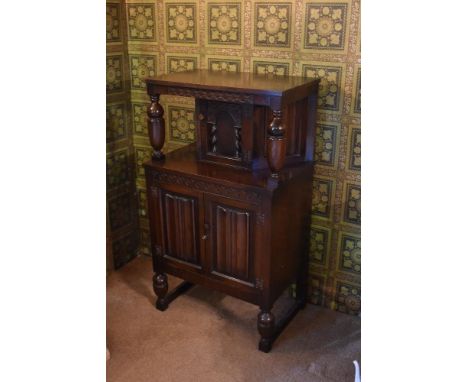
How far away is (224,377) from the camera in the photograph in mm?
1873

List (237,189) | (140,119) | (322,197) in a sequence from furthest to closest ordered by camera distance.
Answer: (140,119), (322,197), (237,189)

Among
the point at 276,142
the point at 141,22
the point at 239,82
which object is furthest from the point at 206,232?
the point at 141,22

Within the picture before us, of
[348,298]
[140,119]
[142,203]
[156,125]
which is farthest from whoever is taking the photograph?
[142,203]

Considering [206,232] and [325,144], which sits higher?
[325,144]

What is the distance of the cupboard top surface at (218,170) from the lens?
6.00ft

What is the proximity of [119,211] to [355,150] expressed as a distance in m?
1.43

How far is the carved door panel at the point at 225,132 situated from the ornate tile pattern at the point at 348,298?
0.84m

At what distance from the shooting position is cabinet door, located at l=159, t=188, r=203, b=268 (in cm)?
200

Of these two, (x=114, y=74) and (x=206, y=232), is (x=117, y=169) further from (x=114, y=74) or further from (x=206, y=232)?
(x=206, y=232)

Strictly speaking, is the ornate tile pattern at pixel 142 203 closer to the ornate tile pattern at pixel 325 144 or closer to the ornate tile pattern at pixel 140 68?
the ornate tile pattern at pixel 140 68

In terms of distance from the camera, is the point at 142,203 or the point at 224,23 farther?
the point at 142,203

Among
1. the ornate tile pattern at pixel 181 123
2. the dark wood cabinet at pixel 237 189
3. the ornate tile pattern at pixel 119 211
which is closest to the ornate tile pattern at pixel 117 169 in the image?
the ornate tile pattern at pixel 119 211

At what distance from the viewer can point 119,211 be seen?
2.64m
